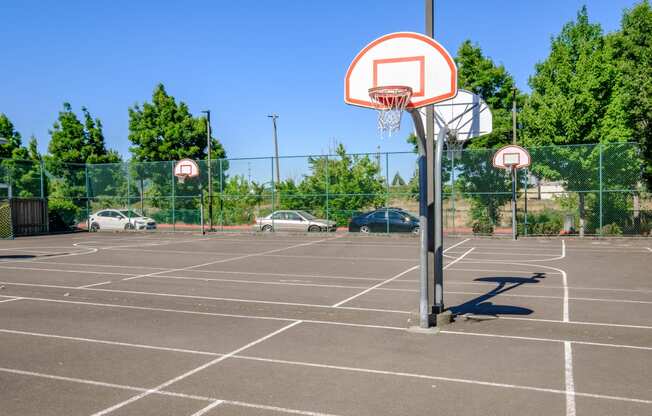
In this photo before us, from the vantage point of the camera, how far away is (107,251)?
21.7 metres

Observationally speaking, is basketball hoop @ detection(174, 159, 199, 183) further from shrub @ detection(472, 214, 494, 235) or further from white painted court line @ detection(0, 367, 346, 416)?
white painted court line @ detection(0, 367, 346, 416)

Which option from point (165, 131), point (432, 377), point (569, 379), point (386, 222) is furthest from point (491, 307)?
point (165, 131)

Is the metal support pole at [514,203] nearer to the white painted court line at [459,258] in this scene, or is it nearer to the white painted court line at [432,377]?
the white painted court line at [459,258]

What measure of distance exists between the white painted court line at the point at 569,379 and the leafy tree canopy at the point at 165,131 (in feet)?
120

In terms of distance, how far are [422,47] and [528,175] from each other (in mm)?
18832

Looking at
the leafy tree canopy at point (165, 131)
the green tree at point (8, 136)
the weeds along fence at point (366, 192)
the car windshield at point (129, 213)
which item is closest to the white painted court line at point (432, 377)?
the weeds along fence at point (366, 192)

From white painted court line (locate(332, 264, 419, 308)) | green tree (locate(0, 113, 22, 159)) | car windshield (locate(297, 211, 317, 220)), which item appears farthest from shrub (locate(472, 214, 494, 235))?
green tree (locate(0, 113, 22, 159))

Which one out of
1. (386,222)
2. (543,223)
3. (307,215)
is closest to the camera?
(543,223)

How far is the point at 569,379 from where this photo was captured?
6.29 m

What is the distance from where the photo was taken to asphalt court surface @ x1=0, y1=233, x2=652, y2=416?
5.75 m

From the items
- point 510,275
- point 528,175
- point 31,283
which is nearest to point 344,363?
point 510,275

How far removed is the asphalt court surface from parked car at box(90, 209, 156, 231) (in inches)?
665

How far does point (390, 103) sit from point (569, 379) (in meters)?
4.57

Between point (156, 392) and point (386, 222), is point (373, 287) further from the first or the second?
point (386, 222)
